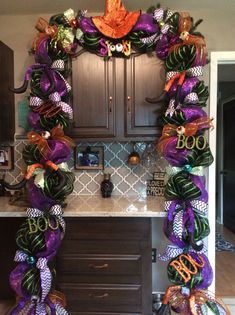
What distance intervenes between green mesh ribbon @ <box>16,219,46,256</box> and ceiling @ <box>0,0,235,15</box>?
5.84 feet

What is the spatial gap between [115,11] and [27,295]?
82.1 inches

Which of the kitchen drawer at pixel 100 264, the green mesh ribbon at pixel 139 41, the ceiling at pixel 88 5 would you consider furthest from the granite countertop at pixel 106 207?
the ceiling at pixel 88 5

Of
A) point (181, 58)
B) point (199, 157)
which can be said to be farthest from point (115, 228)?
point (181, 58)

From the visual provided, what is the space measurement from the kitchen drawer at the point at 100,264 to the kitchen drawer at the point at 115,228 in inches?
5.7

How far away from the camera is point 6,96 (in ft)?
8.05

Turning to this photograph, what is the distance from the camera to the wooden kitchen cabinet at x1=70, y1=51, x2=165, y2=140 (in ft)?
7.33

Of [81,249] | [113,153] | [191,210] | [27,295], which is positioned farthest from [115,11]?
[27,295]

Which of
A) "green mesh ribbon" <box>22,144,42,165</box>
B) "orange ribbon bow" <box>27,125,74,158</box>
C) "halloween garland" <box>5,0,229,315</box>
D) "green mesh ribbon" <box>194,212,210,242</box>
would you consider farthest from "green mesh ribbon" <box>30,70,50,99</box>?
"green mesh ribbon" <box>194,212,210,242</box>

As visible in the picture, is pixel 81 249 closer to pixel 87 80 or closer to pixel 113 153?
pixel 113 153

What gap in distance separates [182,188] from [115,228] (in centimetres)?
56

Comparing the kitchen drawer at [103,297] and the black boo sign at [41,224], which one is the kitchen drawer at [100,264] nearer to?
the kitchen drawer at [103,297]

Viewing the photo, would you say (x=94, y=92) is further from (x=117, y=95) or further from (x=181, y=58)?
(x=181, y=58)

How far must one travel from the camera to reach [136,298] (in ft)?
6.80

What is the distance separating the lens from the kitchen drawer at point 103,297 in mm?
2074
